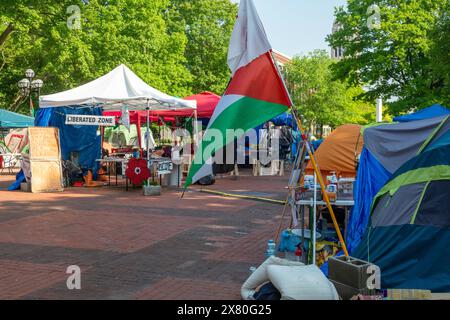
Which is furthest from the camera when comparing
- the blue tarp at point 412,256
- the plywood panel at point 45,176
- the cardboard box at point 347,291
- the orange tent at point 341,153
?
the plywood panel at point 45,176

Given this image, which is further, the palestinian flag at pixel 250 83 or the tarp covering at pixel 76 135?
the tarp covering at pixel 76 135

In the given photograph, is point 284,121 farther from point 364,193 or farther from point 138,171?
point 364,193

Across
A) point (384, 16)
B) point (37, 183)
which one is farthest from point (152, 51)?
point (37, 183)

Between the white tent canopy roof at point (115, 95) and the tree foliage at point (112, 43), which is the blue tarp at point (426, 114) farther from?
the tree foliage at point (112, 43)

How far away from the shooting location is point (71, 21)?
2102cm

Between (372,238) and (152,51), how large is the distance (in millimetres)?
28760

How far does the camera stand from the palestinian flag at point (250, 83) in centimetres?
567

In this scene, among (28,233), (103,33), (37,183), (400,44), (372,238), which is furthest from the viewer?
(103,33)

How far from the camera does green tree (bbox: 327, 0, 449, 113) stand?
2384 centimetres

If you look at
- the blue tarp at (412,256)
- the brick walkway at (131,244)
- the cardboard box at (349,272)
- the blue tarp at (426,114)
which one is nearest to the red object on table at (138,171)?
the brick walkway at (131,244)

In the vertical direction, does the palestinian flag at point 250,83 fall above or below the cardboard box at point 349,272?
above

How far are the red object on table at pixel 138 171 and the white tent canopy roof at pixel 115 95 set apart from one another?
1782 mm

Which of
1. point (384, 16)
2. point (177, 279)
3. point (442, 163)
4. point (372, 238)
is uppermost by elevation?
point (384, 16)
